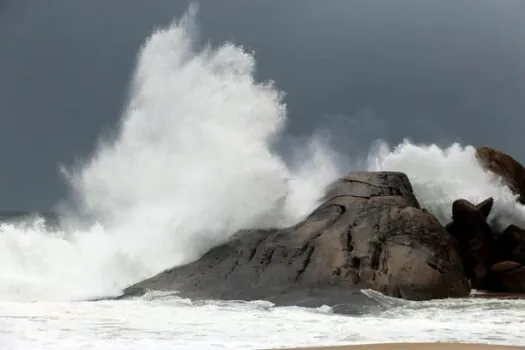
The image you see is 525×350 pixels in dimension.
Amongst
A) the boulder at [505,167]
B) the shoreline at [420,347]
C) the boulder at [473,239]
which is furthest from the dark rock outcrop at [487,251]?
the shoreline at [420,347]

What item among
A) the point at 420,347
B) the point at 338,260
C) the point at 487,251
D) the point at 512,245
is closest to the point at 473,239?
the point at 487,251

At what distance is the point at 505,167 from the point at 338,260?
24.6 ft

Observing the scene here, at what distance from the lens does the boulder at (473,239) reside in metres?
11.6

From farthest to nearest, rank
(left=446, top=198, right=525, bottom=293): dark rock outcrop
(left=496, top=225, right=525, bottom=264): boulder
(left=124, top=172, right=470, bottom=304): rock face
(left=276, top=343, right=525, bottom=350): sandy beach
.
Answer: (left=496, top=225, right=525, bottom=264): boulder
(left=446, top=198, right=525, bottom=293): dark rock outcrop
(left=124, top=172, right=470, bottom=304): rock face
(left=276, top=343, right=525, bottom=350): sandy beach

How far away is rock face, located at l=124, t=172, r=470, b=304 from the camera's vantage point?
9.55 meters

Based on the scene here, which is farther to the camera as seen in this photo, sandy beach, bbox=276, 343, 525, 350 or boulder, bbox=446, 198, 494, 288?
boulder, bbox=446, 198, 494, 288

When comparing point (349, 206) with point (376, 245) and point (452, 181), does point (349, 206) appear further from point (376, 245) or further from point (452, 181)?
point (452, 181)

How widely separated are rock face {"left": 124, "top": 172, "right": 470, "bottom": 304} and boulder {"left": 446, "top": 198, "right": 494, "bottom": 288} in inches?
42.3

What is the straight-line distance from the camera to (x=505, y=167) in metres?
15.6

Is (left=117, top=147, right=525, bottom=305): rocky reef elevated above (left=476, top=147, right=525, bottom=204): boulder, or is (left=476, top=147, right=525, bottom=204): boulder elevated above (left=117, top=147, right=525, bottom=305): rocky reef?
(left=476, top=147, right=525, bottom=204): boulder

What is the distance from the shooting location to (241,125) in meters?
13.6

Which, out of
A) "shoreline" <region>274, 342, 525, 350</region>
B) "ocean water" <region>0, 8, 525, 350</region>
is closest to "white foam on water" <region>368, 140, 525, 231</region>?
"ocean water" <region>0, 8, 525, 350</region>

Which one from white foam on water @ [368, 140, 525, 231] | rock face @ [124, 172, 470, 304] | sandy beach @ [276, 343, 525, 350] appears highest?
white foam on water @ [368, 140, 525, 231]

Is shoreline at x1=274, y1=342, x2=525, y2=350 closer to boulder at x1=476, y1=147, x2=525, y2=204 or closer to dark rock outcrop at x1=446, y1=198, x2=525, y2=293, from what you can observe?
dark rock outcrop at x1=446, y1=198, x2=525, y2=293
